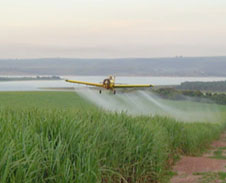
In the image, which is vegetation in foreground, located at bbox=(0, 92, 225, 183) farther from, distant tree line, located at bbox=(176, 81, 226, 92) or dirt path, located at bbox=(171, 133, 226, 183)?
distant tree line, located at bbox=(176, 81, 226, 92)

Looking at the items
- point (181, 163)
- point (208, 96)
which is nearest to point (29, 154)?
point (181, 163)

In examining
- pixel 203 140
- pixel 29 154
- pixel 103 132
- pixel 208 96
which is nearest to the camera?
pixel 29 154

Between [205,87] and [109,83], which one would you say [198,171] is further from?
[205,87]

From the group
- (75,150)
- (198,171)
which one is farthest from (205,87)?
(75,150)

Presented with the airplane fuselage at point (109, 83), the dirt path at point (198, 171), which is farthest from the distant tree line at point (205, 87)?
the dirt path at point (198, 171)

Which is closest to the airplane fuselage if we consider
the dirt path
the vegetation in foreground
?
the dirt path

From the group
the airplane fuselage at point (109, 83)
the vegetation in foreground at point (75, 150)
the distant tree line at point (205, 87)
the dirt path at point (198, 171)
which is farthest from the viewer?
the distant tree line at point (205, 87)

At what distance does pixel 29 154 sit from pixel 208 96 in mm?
116752

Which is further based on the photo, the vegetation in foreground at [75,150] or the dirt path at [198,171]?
the dirt path at [198,171]

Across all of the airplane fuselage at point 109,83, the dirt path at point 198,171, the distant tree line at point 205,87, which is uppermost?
the airplane fuselage at point 109,83

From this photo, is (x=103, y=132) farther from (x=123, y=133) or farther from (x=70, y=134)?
(x=70, y=134)

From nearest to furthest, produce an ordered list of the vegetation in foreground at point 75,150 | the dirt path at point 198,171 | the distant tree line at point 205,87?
the vegetation in foreground at point 75,150
the dirt path at point 198,171
the distant tree line at point 205,87

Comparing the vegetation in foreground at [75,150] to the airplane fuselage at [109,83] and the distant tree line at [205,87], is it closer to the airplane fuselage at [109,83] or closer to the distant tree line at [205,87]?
the airplane fuselage at [109,83]

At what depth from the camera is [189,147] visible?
68.6 feet
